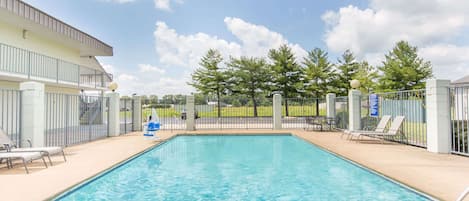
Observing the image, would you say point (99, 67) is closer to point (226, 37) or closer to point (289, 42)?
point (226, 37)

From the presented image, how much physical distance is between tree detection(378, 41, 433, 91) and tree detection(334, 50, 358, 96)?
3786mm

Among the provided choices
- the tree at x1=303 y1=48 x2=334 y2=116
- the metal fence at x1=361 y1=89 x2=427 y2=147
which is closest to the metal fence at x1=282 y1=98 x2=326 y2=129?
the metal fence at x1=361 y1=89 x2=427 y2=147

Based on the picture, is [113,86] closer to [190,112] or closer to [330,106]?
[190,112]

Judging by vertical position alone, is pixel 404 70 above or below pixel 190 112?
above

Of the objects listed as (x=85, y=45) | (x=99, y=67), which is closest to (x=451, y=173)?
(x=85, y=45)

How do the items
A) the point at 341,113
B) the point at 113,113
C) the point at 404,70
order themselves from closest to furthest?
the point at 113,113
the point at 341,113
the point at 404,70

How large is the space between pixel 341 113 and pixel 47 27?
1635 centimetres

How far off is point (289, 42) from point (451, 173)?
2680 centimetres

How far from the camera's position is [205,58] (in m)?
33.8

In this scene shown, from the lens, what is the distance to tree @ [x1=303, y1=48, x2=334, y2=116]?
1226 inches

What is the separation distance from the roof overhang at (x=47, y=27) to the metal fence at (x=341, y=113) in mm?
15862

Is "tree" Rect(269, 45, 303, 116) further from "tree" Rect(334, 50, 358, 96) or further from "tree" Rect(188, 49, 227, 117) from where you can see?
"tree" Rect(188, 49, 227, 117)

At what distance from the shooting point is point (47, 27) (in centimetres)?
1573

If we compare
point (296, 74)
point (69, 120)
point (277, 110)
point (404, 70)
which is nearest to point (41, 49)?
point (69, 120)
